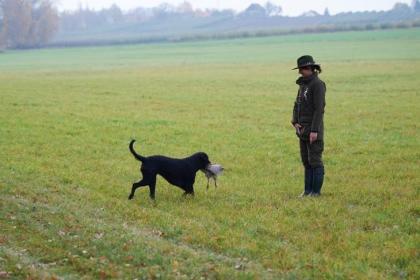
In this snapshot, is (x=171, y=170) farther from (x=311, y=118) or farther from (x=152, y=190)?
(x=311, y=118)

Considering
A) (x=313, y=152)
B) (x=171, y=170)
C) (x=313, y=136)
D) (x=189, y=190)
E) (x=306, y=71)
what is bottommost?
(x=189, y=190)

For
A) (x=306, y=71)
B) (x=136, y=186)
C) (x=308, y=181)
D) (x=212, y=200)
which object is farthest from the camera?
(x=308, y=181)

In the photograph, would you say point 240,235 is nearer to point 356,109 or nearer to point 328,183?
point 328,183

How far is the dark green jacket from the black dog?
5.97 feet

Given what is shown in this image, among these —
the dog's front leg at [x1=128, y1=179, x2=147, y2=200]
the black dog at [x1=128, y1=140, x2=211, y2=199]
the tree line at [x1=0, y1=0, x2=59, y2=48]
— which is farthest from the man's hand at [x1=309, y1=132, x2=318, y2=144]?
the tree line at [x1=0, y1=0, x2=59, y2=48]

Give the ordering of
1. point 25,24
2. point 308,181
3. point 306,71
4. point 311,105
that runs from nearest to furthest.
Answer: point 306,71 < point 311,105 < point 308,181 < point 25,24

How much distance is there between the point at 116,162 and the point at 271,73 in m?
31.4

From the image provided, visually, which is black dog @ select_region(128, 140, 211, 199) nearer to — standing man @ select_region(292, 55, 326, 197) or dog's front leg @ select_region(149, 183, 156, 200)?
dog's front leg @ select_region(149, 183, 156, 200)

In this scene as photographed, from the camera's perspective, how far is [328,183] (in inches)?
470

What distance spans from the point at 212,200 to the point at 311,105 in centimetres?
235

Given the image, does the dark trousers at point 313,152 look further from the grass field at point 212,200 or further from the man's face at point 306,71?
the man's face at point 306,71

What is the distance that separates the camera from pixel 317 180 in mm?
10719

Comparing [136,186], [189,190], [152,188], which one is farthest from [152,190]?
[189,190]

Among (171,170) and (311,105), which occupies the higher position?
(311,105)
